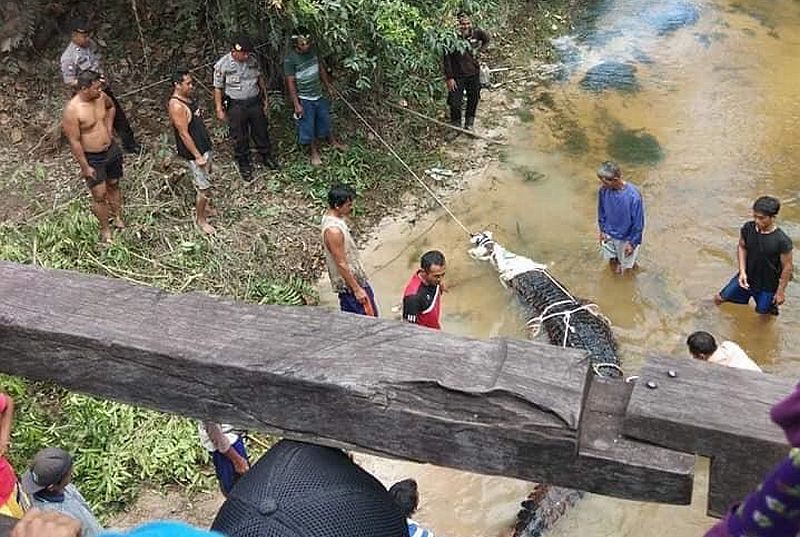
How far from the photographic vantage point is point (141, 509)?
526cm

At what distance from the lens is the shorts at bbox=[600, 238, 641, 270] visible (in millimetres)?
7137

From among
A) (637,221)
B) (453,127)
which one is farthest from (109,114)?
(637,221)

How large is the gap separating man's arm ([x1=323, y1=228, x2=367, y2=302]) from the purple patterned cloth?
4575 millimetres

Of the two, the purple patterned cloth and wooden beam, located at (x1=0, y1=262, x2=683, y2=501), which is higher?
the purple patterned cloth

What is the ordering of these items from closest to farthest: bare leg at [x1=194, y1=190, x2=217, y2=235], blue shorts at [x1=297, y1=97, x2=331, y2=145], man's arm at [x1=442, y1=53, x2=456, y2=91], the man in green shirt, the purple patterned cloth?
the purple patterned cloth
bare leg at [x1=194, y1=190, x2=217, y2=235]
the man in green shirt
blue shorts at [x1=297, y1=97, x2=331, y2=145]
man's arm at [x1=442, y1=53, x2=456, y2=91]

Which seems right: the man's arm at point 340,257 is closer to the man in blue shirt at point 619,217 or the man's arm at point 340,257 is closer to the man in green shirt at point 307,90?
the man in blue shirt at point 619,217

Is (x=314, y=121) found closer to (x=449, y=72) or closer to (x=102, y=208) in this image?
(x=449, y=72)

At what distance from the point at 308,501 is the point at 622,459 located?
21.7 inches

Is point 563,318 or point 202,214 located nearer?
point 563,318

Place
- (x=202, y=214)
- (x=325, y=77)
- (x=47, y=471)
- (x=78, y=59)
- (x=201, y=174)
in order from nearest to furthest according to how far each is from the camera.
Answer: (x=47, y=471) → (x=201, y=174) → (x=202, y=214) → (x=78, y=59) → (x=325, y=77)

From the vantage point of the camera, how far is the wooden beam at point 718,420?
134 cm

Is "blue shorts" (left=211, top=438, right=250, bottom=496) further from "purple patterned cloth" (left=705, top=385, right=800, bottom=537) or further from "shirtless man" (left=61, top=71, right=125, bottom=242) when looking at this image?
"purple patterned cloth" (left=705, top=385, right=800, bottom=537)

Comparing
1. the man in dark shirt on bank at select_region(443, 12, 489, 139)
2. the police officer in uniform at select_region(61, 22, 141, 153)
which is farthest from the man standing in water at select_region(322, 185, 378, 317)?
the man in dark shirt on bank at select_region(443, 12, 489, 139)

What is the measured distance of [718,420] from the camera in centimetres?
135
